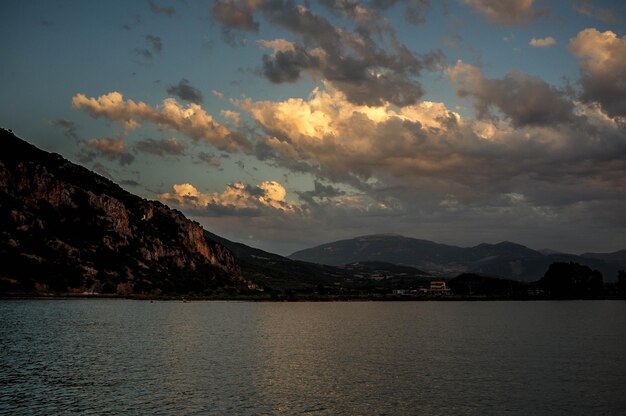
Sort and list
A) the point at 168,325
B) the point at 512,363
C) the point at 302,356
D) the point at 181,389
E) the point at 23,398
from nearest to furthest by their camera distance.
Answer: the point at 23,398, the point at 181,389, the point at 512,363, the point at 302,356, the point at 168,325

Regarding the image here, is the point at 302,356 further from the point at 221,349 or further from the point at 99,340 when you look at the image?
the point at 99,340

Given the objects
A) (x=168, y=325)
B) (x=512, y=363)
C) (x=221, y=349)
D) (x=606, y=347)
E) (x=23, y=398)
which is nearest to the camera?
(x=23, y=398)

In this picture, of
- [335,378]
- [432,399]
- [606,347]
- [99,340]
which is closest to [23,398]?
[335,378]

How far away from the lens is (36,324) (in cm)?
13900

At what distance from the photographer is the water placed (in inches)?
2199

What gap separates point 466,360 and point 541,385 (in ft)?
73.9

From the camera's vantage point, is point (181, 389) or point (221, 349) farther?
point (221, 349)

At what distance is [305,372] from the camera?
3029 inches

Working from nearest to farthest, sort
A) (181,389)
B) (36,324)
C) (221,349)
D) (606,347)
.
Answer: (181,389) → (221,349) → (606,347) → (36,324)

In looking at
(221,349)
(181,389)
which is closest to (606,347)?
(221,349)

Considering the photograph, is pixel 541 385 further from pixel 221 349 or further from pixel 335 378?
pixel 221 349

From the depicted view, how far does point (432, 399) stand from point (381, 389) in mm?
7493

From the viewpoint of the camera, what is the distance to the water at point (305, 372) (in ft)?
183

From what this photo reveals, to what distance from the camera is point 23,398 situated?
5675 centimetres
